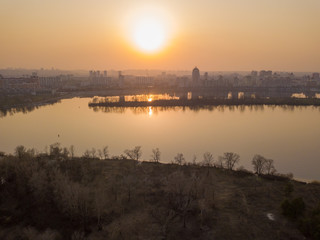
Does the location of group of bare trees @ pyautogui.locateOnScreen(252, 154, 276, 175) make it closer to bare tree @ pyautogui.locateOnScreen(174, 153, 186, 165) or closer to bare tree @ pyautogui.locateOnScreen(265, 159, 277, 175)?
bare tree @ pyautogui.locateOnScreen(265, 159, 277, 175)

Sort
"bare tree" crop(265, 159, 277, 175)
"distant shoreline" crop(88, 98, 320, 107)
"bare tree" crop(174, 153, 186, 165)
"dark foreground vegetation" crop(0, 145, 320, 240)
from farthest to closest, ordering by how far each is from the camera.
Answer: "distant shoreline" crop(88, 98, 320, 107)
"bare tree" crop(174, 153, 186, 165)
"bare tree" crop(265, 159, 277, 175)
"dark foreground vegetation" crop(0, 145, 320, 240)

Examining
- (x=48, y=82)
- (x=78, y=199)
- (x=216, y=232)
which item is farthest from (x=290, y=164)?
(x=48, y=82)

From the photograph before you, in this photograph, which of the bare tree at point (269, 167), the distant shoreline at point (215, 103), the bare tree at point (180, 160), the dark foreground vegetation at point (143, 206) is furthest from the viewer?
the distant shoreline at point (215, 103)

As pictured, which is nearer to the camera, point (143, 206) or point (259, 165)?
point (143, 206)

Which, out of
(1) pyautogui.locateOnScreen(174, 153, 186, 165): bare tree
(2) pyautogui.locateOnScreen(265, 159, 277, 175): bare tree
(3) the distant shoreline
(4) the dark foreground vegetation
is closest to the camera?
(4) the dark foreground vegetation

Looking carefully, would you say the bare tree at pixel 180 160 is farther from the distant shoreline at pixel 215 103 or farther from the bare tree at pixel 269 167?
the distant shoreline at pixel 215 103

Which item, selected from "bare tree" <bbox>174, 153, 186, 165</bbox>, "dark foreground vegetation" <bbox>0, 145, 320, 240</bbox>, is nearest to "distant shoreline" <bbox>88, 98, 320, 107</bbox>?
"bare tree" <bbox>174, 153, 186, 165</bbox>

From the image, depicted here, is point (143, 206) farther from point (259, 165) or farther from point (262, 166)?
point (262, 166)

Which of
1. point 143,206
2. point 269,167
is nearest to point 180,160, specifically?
point 269,167

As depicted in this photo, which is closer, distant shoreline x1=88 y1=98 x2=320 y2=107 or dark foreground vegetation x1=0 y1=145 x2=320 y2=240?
dark foreground vegetation x1=0 y1=145 x2=320 y2=240

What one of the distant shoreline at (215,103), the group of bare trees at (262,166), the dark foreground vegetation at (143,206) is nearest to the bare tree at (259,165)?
the group of bare trees at (262,166)
